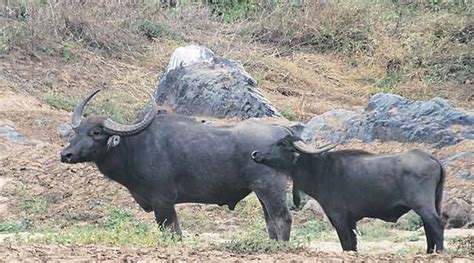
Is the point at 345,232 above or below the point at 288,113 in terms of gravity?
above

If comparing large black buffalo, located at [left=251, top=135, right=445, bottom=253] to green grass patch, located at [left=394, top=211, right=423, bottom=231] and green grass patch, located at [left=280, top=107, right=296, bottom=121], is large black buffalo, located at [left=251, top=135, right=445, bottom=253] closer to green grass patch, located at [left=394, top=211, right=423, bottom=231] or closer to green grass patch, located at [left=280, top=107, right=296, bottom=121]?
green grass patch, located at [left=394, top=211, right=423, bottom=231]

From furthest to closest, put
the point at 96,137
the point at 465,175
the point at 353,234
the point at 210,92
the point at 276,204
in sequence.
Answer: the point at 210,92, the point at 465,175, the point at 96,137, the point at 276,204, the point at 353,234

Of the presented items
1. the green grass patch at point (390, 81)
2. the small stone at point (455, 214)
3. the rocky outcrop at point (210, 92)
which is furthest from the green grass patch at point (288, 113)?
the small stone at point (455, 214)

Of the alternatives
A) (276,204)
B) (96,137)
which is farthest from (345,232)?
(96,137)

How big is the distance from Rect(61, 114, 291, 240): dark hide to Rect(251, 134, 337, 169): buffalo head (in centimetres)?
8

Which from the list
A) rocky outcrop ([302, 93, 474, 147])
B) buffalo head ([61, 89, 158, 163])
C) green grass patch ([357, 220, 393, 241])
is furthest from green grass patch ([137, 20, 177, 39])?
buffalo head ([61, 89, 158, 163])

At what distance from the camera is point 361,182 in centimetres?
1195

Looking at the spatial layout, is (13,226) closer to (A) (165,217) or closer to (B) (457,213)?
(A) (165,217)

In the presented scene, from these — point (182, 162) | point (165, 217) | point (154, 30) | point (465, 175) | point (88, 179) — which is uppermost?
point (182, 162)

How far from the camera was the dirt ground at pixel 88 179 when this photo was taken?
9438mm

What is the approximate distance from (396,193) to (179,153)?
2352mm

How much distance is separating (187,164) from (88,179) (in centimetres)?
448

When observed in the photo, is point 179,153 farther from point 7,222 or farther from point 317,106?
point 317,106

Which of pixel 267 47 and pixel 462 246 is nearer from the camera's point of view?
Result: pixel 462 246
